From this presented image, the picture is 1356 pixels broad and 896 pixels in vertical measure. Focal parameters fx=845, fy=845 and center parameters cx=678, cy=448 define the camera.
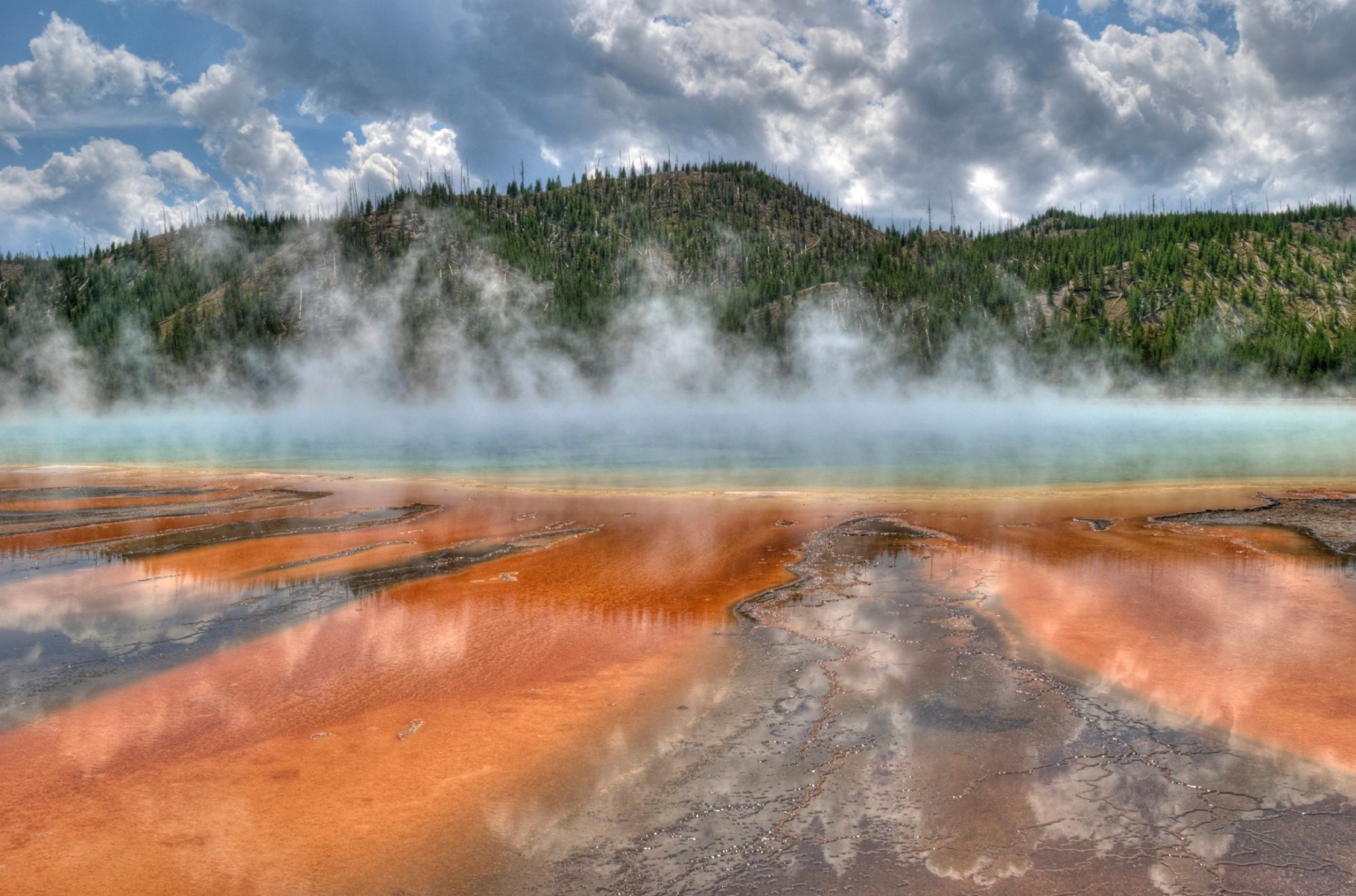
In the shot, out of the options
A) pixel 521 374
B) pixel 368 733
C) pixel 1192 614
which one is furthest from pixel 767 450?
pixel 521 374

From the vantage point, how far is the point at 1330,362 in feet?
366

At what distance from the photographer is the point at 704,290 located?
160 meters

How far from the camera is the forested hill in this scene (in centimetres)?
12750

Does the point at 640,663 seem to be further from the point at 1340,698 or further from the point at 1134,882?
the point at 1340,698

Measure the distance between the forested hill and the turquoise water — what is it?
61.7 metres

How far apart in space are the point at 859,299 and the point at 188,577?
462 feet

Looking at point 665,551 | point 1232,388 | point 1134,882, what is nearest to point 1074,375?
point 1232,388

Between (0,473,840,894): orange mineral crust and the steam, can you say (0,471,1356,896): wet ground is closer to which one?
(0,473,840,894): orange mineral crust

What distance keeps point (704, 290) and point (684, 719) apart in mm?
156235

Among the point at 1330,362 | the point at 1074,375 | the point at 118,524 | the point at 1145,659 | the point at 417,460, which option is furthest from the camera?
the point at 1074,375

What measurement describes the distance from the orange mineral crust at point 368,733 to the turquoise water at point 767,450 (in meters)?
14.1

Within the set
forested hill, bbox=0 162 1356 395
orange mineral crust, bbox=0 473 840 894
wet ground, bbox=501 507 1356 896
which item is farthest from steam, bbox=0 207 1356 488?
wet ground, bbox=501 507 1356 896

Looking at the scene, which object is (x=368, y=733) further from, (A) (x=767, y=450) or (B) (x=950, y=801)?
(A) (x=767, y=450)

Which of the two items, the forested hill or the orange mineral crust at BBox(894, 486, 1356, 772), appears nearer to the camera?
the orange mineral crust at BBox(894, 486, 1356, 772)
